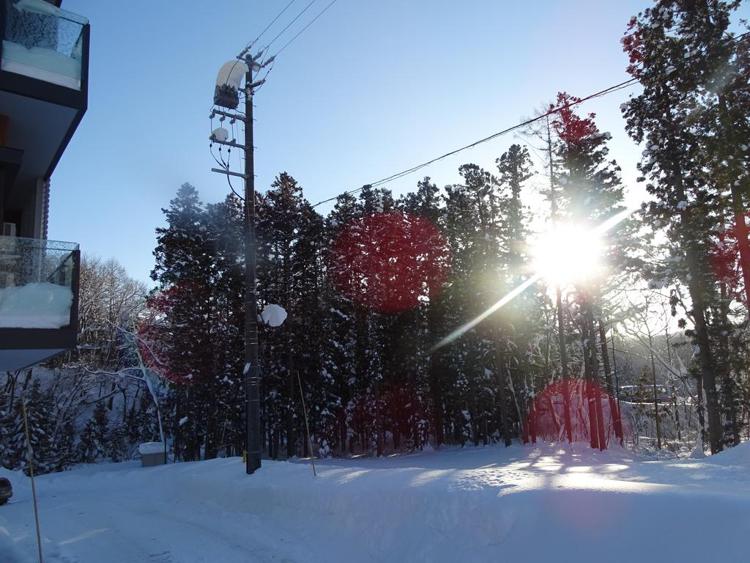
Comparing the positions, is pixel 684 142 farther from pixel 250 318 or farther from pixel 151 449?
pixel 151 449

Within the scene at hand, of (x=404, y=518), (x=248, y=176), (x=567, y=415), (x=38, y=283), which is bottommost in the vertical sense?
(x=567, y=415)

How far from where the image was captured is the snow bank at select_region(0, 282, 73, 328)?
26.1ft

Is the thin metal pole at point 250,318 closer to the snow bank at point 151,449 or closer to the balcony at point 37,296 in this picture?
the balcony at point 37,296

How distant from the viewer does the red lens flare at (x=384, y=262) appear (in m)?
29.2

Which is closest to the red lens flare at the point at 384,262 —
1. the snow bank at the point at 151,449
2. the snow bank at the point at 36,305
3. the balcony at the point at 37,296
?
the snow bank at the point at 151,449

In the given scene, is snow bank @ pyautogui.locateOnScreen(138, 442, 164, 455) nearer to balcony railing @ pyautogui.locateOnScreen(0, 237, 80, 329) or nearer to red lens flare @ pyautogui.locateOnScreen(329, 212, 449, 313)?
red lens flare @ pyautogui.locateOnScreen(329, 212, 449, 313)

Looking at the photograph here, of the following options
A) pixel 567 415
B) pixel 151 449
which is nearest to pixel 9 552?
pixel 151 449

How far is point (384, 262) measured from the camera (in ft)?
95.2

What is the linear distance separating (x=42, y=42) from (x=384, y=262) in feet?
69.2

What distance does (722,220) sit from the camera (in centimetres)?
1833

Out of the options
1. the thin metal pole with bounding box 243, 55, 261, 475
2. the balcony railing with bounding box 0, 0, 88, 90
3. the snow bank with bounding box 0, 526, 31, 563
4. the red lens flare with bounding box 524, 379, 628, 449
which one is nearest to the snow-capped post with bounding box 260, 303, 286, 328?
the thin metal pole with bounding box 243, 55, 261, 475

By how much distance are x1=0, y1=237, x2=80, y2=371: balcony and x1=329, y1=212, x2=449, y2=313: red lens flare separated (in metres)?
20.9

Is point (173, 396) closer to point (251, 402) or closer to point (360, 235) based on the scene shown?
point (360, 235)

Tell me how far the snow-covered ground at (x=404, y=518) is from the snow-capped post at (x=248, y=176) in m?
1.67
